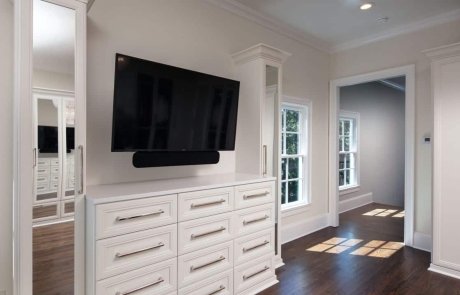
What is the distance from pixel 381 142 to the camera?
233 inches

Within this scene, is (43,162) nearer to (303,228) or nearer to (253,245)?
(253,245)

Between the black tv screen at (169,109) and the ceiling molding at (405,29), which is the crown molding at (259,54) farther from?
the ceiling molding at (405,29)

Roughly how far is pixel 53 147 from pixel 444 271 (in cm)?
366

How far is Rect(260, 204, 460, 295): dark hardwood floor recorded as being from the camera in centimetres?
241

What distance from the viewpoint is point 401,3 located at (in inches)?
114

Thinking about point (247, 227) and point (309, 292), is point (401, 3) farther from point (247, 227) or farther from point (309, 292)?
point (309, 292)

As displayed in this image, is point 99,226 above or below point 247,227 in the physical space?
above

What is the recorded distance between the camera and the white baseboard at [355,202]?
5.29 metres

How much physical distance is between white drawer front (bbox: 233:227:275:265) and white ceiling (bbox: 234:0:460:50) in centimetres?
242

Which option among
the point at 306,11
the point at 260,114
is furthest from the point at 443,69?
the point at 260,114

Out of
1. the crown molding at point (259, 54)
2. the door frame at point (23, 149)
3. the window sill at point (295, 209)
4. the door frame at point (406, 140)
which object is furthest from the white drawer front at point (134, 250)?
the door frame at point (406, 140)

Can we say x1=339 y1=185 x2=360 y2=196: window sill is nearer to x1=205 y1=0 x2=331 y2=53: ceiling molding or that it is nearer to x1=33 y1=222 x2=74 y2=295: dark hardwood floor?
x1=205 y1=0 x2=331 y2=53: ceiling molding

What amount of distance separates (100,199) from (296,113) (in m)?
2.98

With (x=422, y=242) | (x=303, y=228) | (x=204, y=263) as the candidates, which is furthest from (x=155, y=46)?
(x=422, y=242)
